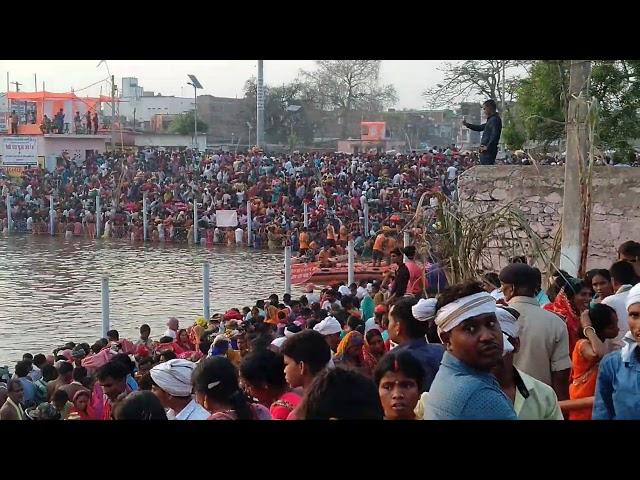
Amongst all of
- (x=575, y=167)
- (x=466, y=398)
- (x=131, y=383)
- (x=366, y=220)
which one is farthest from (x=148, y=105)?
(x=466, y=398)

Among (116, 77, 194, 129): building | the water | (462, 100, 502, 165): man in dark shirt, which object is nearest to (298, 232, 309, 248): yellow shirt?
the water

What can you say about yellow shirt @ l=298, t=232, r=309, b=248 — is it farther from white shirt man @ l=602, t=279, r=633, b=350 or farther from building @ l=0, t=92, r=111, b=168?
building @ l=0, t=92, r=111, b=168

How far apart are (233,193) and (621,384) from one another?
82.2 feet

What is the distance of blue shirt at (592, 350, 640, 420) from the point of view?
3.13 m

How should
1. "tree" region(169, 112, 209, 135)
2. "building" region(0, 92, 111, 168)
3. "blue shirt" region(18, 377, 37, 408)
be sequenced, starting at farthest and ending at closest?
1. "tree" region(169, 112, 209, 135)
2. "building" region(0, 92, 111, 168)
3. "blue shirt" region(18, 377, 37, 408)

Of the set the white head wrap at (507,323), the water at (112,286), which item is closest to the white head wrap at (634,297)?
the white head wrap at (507,323)

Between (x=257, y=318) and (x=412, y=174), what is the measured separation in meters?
18.5

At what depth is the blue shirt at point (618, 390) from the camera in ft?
10.3

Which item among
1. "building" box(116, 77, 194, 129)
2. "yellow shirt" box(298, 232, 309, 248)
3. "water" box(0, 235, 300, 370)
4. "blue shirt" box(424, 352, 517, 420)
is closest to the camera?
"blue shirt" box(424, 352, 517, 420)

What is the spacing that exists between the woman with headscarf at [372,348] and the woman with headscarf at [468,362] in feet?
8.90
